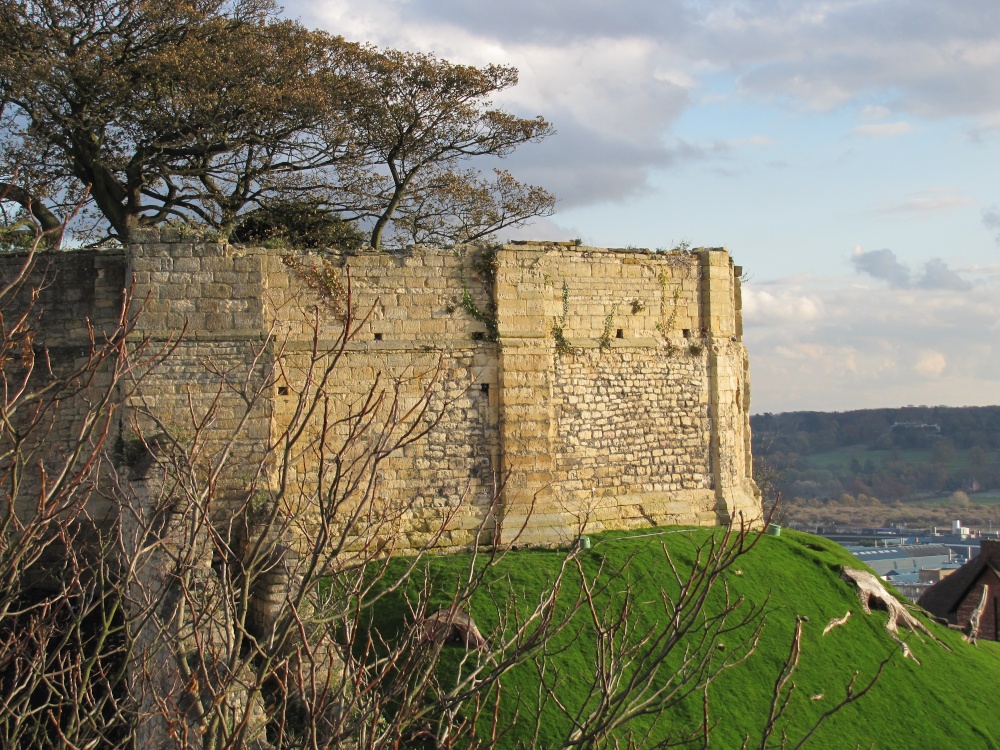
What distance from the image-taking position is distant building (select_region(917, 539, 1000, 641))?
18578 millimetres

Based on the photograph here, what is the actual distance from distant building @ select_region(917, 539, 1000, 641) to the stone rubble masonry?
639cm

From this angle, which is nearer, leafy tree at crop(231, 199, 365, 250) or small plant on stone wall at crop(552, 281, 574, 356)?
small plant on stone wall at crop(552, 281, 574, 356)

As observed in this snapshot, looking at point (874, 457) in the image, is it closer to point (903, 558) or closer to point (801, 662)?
point (903, 558)

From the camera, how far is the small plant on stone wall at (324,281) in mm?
12172

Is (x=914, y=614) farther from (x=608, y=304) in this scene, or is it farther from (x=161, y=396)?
(x=161, y=396)

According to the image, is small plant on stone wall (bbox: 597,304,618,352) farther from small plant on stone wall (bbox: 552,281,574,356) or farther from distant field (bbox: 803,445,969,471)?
distant field (bbox: 803,445,969,471)

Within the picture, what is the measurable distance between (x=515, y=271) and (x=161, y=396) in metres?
4.27

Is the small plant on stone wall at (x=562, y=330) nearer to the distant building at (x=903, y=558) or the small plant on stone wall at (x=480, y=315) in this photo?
the small plant on stone wall at (x=480, y=315)

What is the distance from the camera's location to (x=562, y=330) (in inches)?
520

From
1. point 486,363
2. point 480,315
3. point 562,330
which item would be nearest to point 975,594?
point 562,330

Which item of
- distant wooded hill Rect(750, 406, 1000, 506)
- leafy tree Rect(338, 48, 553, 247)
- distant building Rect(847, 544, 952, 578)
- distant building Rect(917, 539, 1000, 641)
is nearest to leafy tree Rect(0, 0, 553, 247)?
leafy tree Rect(338, 48, 553, 247)

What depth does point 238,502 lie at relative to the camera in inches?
449

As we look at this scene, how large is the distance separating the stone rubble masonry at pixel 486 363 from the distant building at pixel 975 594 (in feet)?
21.0

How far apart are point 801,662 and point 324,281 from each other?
666cm
